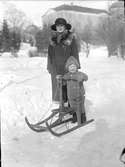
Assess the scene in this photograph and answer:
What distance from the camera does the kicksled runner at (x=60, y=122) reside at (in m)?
2.68

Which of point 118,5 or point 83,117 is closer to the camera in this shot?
point 118,5

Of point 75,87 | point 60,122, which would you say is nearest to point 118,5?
point 75,87

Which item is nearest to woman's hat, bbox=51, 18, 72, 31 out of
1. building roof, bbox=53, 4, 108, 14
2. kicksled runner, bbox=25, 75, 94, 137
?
building roof, bbox=53, 4, 108, 14

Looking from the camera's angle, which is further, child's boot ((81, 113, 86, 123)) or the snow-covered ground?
child's boot ((81, 113, 86, 123))

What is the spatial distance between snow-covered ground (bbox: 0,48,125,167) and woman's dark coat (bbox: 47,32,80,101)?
4.8 inches

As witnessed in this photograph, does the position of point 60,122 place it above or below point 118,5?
below

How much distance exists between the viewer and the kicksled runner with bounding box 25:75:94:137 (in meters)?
2.68

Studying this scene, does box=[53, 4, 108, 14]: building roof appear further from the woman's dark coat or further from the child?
the child

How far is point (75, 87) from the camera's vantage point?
9.12 feet

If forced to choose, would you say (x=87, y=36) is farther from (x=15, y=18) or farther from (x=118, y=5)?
(x=15, y=18)

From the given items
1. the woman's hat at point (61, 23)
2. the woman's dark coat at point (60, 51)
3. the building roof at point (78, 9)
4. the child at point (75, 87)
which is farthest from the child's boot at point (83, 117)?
the building roof at point (78, 9)

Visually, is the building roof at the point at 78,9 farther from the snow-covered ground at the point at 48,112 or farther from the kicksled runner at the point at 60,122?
the kicksled runner at the point at 60,122

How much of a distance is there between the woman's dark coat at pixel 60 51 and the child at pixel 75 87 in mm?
85

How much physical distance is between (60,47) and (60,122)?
696 millimetres
